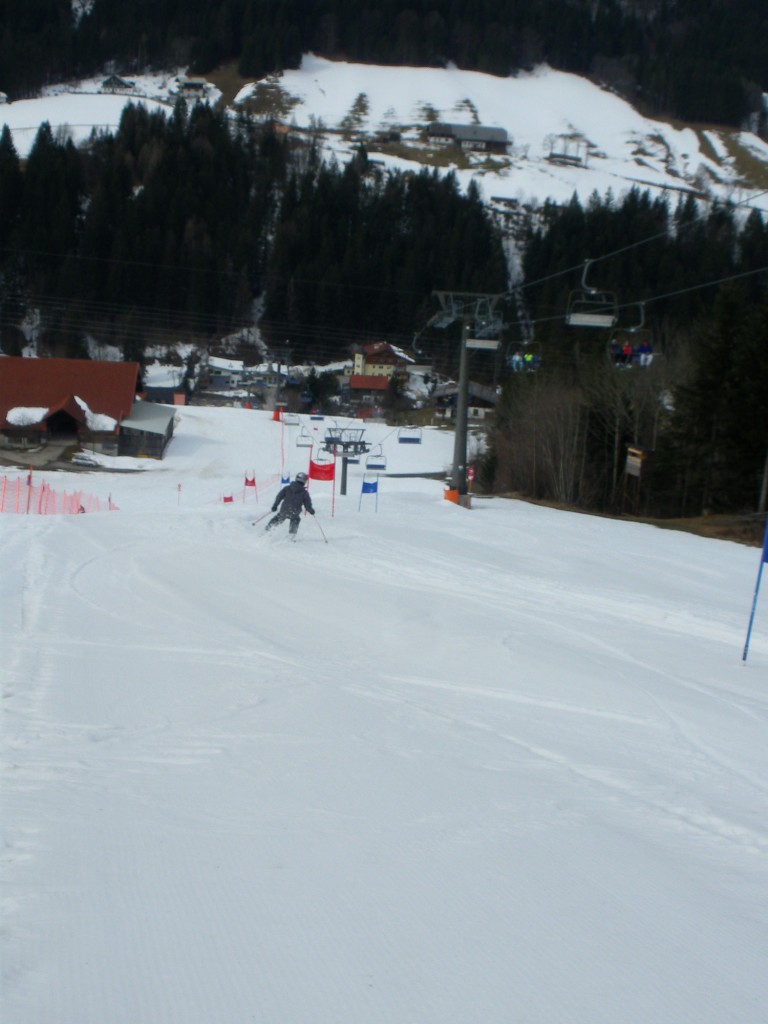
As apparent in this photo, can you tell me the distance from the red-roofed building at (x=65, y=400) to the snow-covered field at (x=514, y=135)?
95.1 m

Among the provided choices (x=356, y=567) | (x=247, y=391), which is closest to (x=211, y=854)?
(x=356, y=567)

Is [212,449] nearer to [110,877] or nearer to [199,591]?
[199,591]

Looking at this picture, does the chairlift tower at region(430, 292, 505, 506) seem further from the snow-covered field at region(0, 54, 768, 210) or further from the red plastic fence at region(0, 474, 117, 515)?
the snow-covered field at region(0, 54, 768, 210)

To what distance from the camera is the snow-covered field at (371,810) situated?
2971 mm

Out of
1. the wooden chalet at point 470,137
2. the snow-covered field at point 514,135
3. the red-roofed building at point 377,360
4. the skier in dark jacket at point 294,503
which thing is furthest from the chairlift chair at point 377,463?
the wooden chalet at point 470,137

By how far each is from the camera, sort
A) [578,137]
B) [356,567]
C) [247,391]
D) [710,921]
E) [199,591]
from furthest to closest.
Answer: [578,137] < [247,391] < [356,567] < [199,591] < [710,921]

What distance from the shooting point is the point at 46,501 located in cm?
2989

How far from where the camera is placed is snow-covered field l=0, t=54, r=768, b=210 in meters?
156

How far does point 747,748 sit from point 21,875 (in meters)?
4.98

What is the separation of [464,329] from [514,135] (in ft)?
578

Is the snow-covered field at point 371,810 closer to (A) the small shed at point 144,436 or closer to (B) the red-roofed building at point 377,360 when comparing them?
(A) the small shed at point 144,436

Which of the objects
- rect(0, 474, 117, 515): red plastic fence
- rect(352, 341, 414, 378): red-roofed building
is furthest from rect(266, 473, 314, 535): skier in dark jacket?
rect(352, 341, 414, 378): red-roofed building

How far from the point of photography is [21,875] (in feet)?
11.0

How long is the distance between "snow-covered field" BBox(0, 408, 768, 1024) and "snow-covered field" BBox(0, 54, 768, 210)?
480 ft
